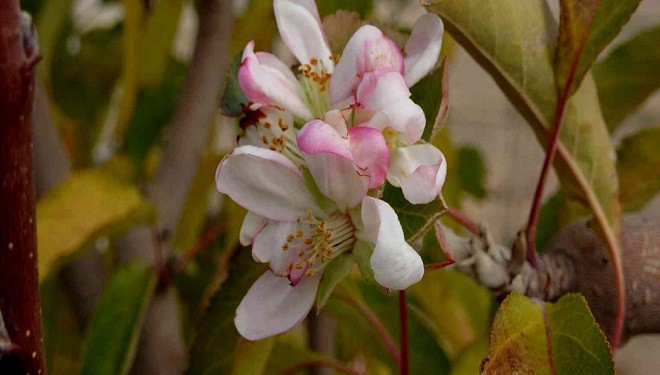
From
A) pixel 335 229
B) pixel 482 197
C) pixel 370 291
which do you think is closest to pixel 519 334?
pixel 335 229

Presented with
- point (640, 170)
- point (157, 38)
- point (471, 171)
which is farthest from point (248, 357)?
point (471, 171)

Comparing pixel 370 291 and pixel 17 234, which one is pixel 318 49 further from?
pixel 370 291

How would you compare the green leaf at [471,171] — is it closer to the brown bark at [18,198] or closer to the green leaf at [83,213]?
the green leaf at [83,213]

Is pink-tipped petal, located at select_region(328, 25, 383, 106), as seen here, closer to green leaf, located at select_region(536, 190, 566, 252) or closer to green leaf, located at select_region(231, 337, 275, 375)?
green leaf, located at select_region(231, 337, 275, 375)

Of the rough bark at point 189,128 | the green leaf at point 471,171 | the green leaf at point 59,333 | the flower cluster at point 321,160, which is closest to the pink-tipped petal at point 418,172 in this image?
the flower cluster at point 321,160

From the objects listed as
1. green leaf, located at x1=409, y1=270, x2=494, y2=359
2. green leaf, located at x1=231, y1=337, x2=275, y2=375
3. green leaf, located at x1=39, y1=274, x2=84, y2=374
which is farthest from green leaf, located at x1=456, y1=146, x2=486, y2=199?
green leaf, located at x1=231, y1=337, x2=275, y2=375
